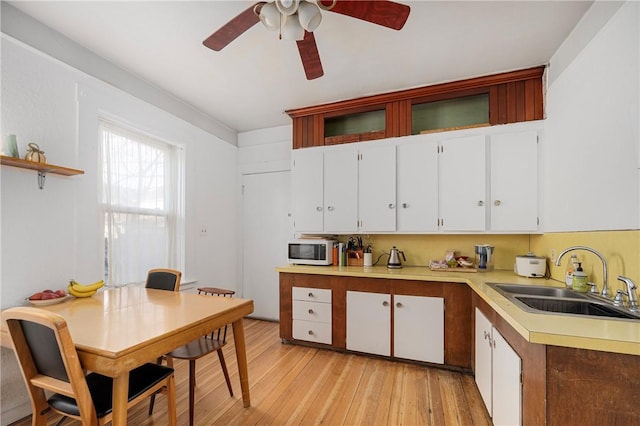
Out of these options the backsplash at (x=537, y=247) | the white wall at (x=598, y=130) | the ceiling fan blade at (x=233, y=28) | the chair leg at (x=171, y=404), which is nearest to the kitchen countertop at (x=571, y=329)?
the backsplash at (x=537, y=247)

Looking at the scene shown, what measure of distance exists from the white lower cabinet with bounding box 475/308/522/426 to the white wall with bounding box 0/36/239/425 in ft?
9.79

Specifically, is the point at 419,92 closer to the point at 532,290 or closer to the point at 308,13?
the point at 308,13

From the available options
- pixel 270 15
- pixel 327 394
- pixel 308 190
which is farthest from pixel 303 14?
pixel 327 394

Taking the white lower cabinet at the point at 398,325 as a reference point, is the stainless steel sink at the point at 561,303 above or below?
above

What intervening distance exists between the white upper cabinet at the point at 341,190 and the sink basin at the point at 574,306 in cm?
173

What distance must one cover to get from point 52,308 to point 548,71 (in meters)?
4.19

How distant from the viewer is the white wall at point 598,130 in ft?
4.92

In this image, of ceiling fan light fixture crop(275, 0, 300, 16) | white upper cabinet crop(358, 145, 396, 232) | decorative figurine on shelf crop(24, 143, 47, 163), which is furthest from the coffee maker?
decorative figurine on shelf crop(24, 143, 47, 163)

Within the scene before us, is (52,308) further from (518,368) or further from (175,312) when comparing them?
(518,368)

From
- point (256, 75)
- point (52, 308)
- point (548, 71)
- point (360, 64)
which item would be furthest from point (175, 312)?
Result: point (548, 71)

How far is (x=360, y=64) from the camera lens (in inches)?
102

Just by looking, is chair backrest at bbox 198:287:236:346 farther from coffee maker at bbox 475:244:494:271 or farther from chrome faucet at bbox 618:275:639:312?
coffee maker at bbox 475:244:494:271

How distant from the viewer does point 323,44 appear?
2.30 metres

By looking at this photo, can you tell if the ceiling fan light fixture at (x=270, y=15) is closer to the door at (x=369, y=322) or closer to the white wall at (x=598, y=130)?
the white wall at (x=598, y=130)
